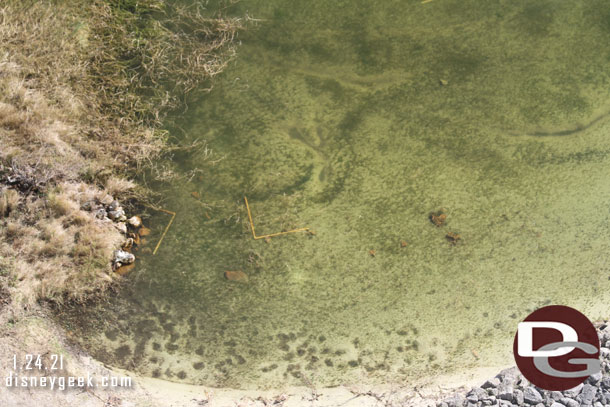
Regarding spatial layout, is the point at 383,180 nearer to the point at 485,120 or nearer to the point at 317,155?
the point at 317,155

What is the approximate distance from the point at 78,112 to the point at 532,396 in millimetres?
2406

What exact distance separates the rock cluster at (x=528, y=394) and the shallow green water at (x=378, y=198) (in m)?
0.17

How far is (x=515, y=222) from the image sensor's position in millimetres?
3082

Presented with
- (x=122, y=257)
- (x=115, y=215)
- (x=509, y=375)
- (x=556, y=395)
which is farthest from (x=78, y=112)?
(x=556, y=395)

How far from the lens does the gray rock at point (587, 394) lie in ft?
8.02

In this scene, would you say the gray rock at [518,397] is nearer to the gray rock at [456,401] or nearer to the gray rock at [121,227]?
the gray rock at [456,401]

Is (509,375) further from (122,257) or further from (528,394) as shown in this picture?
(122,257)

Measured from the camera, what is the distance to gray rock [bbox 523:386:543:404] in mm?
2471

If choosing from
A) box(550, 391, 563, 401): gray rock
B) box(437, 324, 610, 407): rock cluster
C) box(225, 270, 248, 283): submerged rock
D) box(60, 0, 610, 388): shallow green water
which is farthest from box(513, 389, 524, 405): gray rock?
box(225, 270, 248, 283): submerged rock

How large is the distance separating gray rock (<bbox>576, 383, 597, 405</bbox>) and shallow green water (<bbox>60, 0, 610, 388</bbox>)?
13.4 inches

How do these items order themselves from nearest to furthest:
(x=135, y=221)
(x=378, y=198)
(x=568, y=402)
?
(x=568, y=402) < (x=135, y=221) < (x=378, y=198)

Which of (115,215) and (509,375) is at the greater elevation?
Answer: (115,215)

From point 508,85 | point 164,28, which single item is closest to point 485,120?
point 508,85

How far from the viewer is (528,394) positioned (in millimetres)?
2490
